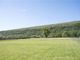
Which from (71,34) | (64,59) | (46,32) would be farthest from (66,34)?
(64,59)

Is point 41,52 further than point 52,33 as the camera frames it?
No

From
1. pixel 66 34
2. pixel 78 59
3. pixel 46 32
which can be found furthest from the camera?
pixel 46 32

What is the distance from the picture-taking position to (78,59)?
1434 cm

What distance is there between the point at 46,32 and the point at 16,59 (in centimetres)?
7850

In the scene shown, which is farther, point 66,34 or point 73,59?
point 66,34

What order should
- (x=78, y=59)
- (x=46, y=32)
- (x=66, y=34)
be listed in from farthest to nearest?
(x=46, y=32)
(x=66, y=34)
(x=78, y=59)

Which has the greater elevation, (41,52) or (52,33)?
(41,52)

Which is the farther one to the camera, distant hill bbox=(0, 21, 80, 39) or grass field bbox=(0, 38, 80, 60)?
distant hill bbox=(0, 21, 80, 39)

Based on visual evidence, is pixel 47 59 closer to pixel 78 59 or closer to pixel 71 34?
pixel 78 59

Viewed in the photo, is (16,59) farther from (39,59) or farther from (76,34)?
(76,34)

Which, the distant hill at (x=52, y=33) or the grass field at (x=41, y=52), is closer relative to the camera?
the grass field at (x=41, y=52)

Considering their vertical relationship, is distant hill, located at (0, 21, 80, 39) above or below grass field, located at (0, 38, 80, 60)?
below

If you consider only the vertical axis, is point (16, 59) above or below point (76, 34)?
above

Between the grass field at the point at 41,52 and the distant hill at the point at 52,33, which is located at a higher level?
the grass field at the point at 41,52
